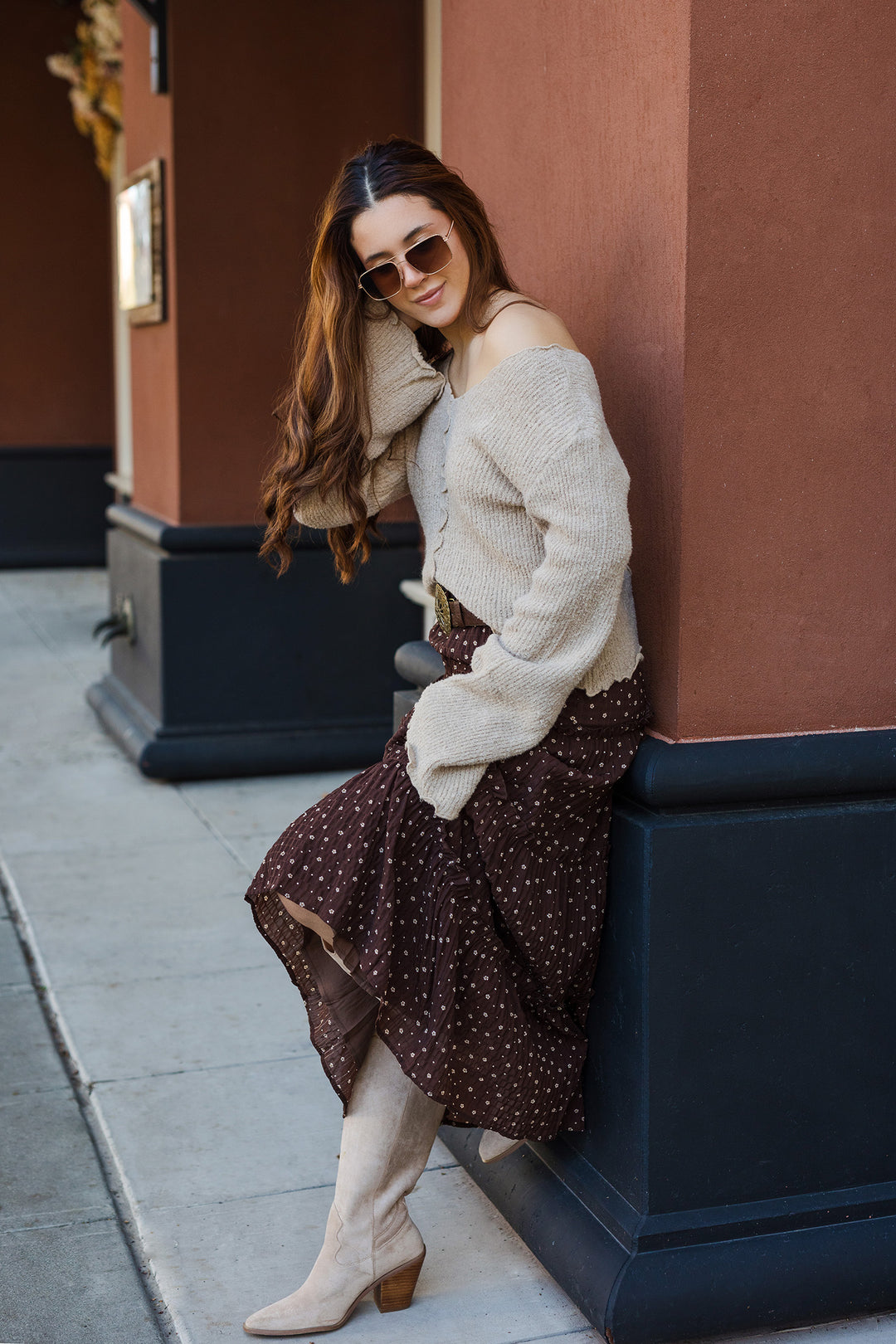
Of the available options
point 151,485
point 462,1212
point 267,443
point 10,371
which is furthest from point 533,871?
point 10,371

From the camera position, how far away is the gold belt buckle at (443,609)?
232 centimetres

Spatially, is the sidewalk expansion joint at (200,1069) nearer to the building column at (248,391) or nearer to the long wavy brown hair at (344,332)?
the long wavy brown hair at (344,332)

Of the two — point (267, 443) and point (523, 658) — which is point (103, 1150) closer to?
point (523, 658)

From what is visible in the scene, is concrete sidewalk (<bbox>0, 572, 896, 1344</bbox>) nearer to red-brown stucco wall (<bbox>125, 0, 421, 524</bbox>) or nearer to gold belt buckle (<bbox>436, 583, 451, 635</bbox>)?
gold belt buckle (<bbox>436, 583, 451, 635</bbox>)

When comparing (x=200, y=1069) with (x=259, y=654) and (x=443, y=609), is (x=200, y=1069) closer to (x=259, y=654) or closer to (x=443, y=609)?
(x=443, y=609)

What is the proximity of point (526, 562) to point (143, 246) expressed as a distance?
4081mm

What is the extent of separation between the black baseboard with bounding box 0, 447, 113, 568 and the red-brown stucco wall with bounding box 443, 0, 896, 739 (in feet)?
31.7

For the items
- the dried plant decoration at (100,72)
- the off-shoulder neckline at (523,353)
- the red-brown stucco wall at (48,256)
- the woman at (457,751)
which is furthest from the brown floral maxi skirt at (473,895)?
the red-brown stucco wall at (48,256)

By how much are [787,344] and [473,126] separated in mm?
999

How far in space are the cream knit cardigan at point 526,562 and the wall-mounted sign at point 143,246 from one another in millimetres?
3625

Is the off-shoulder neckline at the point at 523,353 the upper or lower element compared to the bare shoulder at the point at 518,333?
lower

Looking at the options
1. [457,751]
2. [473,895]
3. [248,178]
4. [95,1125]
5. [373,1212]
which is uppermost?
[248,178]

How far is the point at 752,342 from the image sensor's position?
84.0 inches

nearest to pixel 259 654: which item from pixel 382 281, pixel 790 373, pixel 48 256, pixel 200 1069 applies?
pixel 200 1069
